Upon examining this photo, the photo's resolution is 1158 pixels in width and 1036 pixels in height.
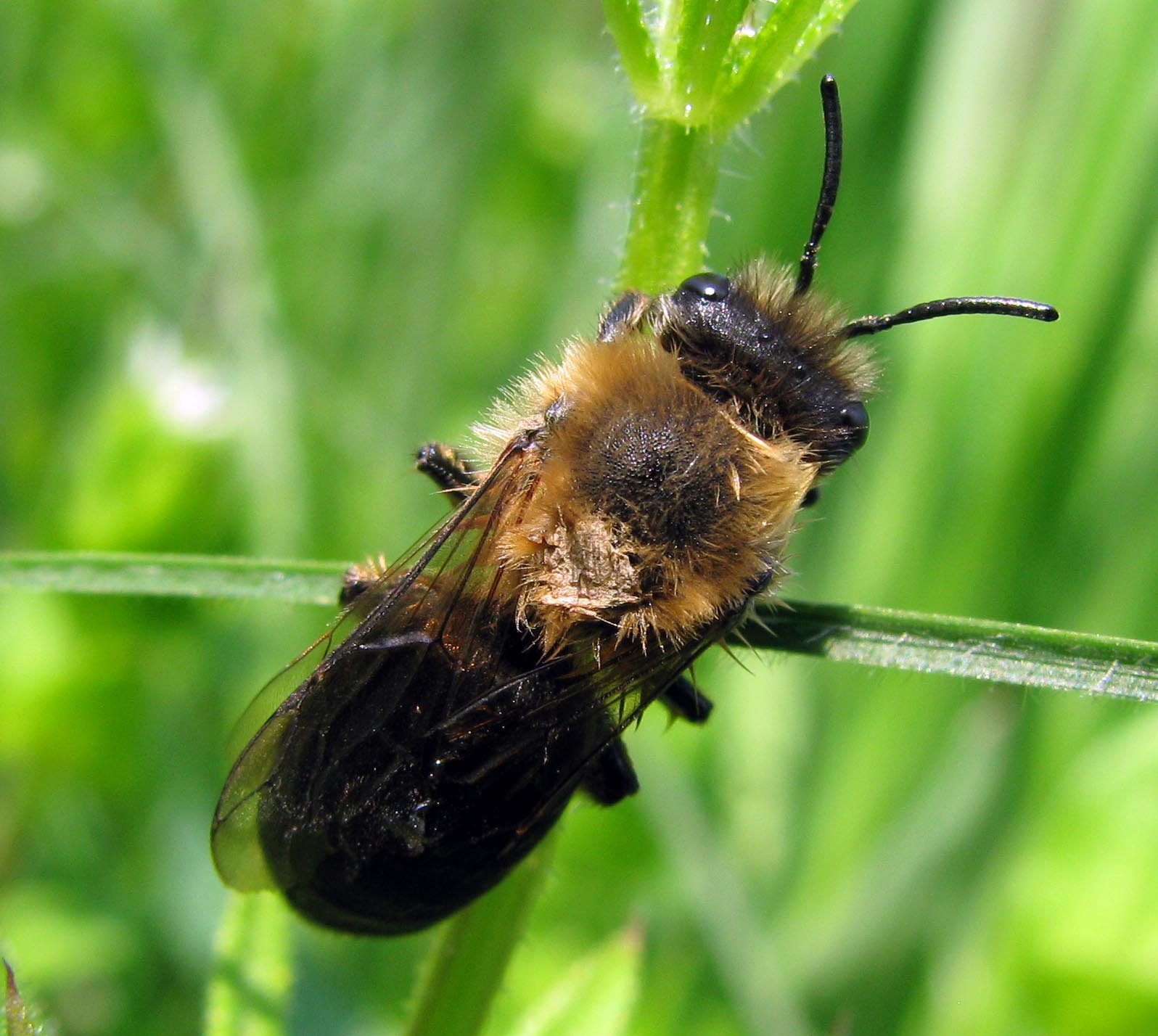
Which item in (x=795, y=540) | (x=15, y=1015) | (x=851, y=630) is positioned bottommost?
(x=795, y=540)

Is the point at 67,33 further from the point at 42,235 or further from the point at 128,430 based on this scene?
the point at 128,430

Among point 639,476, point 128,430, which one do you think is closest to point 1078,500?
point 639,476

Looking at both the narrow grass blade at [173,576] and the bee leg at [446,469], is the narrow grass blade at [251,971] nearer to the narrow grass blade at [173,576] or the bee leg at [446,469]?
the narrow grass blade at [173,576]

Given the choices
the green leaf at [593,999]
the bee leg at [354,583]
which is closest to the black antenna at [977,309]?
the bee leg at [354,583]

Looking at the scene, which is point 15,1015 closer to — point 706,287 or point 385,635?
point 385,635

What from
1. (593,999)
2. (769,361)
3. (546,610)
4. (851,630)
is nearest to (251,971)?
(593,999)
